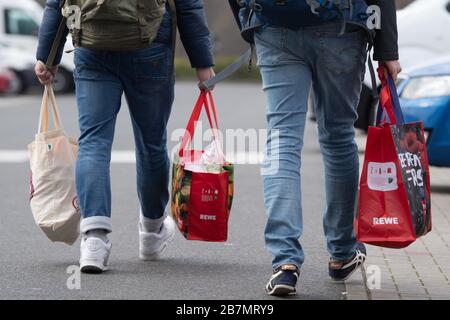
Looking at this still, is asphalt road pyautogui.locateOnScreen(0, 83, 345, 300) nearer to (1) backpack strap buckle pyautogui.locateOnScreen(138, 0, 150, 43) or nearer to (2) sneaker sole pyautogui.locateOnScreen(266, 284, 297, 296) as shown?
(2) sneaker sole pyautogui.locateOnScreen(266, 284, 297, 296)

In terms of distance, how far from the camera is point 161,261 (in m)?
5.85

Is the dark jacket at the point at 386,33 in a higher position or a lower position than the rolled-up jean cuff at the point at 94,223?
higher

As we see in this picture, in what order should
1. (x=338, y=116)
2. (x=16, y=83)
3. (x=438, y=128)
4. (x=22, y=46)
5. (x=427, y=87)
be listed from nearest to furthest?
(x=338, y=116) < (x=438, y=128) < (x=427, y=87) < (x=16, y=83) < (x=22, y=46)

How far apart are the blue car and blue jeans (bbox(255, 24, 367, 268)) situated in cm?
389

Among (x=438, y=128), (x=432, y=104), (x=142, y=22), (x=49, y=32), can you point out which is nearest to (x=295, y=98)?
(x=142, y=22)

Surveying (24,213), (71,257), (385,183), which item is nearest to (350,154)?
(385,183)

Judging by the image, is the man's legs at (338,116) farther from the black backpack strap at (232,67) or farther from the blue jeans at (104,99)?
the blue jeans at (104,99)

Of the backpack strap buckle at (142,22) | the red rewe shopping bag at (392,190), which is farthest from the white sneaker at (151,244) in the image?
the red rewe shopping bag at (392,190)

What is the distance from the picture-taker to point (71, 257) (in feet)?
19.4

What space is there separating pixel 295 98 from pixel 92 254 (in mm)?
1179

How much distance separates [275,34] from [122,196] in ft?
12.9

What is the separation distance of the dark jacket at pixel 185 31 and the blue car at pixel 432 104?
3516 mm

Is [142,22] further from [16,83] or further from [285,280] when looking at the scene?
[16,83]

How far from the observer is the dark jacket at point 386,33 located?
489 cm
